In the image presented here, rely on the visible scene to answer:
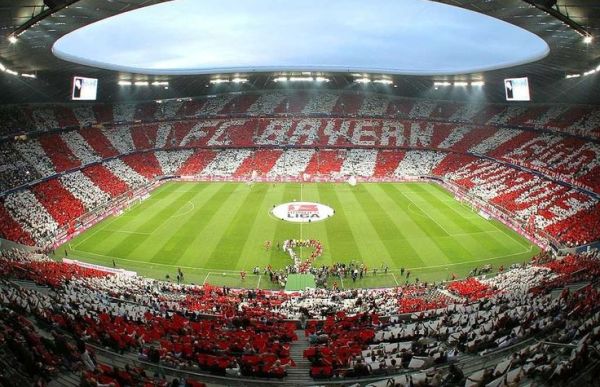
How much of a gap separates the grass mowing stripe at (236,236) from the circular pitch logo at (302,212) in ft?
8.62

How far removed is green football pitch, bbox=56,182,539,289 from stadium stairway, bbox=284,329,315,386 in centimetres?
1297

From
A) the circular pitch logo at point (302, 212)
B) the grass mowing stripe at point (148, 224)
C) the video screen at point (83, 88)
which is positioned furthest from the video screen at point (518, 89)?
the video screen at point (83, 88)

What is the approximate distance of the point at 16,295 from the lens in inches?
732

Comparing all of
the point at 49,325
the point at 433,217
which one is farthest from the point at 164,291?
the point at 433,217

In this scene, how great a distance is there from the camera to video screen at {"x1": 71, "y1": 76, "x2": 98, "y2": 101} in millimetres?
48791

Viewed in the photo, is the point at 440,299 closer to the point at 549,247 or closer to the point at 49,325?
the point at 549,247

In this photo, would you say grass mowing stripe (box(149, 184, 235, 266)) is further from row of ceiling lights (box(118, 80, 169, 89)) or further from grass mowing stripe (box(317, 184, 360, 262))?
row of ceiling lights (box(118, 80, 169, 89))

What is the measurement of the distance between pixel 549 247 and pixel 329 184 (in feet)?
99.6

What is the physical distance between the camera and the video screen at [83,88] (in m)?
48.8

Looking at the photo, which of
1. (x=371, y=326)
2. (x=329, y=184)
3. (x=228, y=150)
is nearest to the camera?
(x=371, y=326)

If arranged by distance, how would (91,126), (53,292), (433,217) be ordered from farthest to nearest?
1. (91,126)
2. (433,217)
3. (53,292)

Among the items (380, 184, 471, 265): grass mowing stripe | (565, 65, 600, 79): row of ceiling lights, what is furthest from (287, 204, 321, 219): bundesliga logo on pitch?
(565, 65, 600, 79): row of ceiling lights

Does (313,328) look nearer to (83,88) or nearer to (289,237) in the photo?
(289,237)

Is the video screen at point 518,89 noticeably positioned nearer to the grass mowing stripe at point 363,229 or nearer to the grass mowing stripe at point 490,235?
the grass mowing stripe at point 490,235
